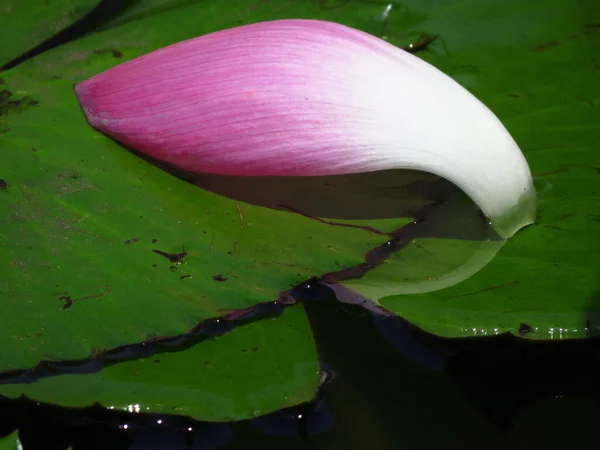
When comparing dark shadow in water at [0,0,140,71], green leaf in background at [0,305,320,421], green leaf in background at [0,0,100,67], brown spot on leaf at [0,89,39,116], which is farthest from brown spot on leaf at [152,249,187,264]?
dark shadow in water at [0,0,140,71]

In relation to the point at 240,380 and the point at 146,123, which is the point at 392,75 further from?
the point at 240,380

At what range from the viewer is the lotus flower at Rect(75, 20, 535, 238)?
112 cm

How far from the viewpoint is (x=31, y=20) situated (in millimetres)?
1456

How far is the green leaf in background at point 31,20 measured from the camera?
1.42m

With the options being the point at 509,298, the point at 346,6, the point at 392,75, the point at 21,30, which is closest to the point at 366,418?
the point at 509,298

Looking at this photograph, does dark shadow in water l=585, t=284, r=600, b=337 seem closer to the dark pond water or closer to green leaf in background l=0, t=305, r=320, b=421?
the dark pond water

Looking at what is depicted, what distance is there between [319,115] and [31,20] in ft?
2.51

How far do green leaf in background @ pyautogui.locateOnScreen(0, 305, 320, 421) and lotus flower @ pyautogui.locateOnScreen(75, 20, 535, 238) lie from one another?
1.02ft

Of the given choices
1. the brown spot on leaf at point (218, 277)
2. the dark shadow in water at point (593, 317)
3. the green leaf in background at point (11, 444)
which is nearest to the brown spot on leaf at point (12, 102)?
the brown spot on leaf at point (218, 277)

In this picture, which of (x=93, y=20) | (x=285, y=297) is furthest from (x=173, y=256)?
(x=93, y=20)

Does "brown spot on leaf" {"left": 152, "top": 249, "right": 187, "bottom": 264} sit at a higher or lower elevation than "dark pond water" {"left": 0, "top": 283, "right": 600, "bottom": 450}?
higher

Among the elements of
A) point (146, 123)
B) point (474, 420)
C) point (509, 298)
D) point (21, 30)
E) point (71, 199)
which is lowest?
point (474, 420)

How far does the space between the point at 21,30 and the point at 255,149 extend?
67 centimetres

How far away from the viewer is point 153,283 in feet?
3.50
